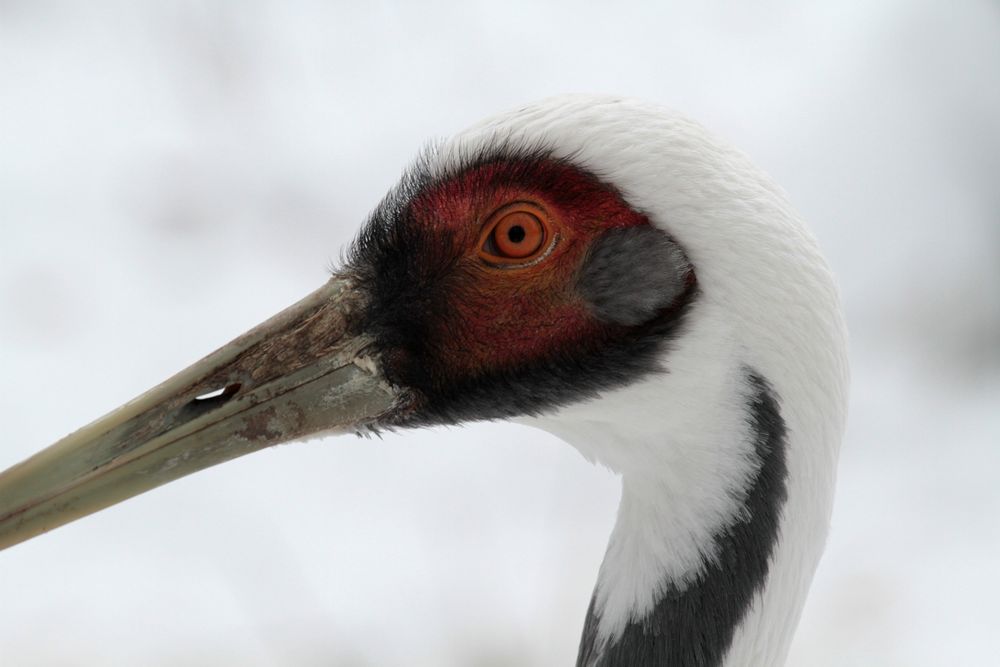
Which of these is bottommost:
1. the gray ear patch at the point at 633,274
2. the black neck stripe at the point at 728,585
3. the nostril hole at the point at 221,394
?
the black neck stripe at the point at 728,585

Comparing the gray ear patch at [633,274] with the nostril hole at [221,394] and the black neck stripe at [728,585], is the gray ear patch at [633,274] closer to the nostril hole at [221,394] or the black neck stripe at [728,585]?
the black neck stripe at [728,585]

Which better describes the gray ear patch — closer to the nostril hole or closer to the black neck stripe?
the black neck stripe

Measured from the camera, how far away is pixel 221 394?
1659 millimetres

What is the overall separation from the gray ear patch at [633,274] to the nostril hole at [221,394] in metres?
0.57

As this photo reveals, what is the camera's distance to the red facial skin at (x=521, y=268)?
153 centimetres

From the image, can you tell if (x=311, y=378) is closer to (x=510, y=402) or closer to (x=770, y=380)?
(x=510, y=402)

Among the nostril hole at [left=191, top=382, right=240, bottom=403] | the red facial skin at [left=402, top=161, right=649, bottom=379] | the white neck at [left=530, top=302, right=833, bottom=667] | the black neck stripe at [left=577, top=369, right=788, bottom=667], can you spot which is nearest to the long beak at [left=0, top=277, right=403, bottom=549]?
the nostril hole at [left=191, top=382, right=240, bottom=403]

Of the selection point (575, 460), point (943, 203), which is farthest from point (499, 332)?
point (943, 203)

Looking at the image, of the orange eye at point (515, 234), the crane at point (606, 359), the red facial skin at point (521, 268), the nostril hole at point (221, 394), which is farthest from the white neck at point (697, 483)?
the nostril hole at point (221, 394)

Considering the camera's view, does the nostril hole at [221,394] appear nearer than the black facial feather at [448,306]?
No

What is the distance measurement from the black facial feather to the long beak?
0.04 metres

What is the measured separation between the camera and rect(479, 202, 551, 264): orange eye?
1546mm

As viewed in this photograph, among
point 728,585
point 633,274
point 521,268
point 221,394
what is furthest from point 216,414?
point 728,585

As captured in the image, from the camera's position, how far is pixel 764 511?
62.4 inches
